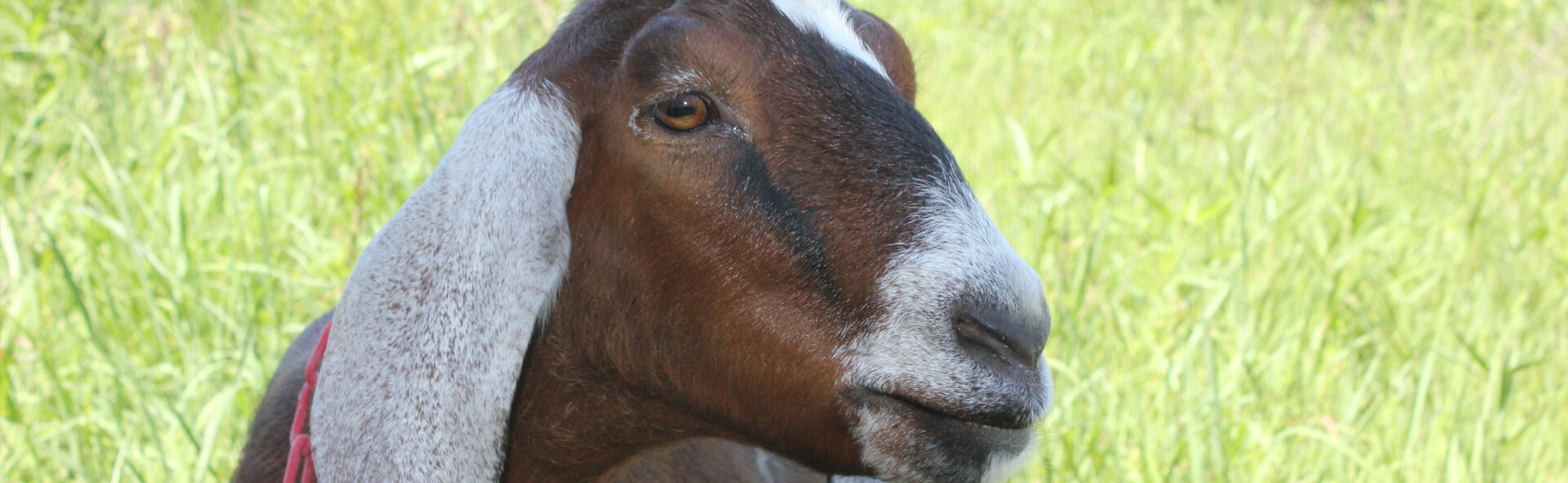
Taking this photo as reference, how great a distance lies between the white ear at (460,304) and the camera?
179 centimetres

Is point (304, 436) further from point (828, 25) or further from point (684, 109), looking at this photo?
point (828, 25)

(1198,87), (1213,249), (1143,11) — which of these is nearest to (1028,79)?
(1198,87)

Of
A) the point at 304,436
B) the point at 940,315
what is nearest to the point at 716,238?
the point at 940,315

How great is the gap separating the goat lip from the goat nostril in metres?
0.09

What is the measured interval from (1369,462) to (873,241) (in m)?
2.07

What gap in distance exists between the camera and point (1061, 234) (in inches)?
162

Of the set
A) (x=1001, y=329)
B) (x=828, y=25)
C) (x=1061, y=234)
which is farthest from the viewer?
(x=1061, y=234)

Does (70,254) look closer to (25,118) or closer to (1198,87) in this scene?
(25,118)

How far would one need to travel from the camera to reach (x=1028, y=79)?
276 inches

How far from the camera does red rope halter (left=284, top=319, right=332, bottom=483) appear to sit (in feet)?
6.57

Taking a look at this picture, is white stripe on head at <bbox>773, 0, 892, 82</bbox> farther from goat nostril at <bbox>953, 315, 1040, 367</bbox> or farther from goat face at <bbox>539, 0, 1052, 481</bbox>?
goat nostril at <bbox>953, 315, 1040, 367</bbox>

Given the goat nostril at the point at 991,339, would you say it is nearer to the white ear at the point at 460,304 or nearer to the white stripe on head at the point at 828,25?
the white stripe on head at the point at 828,25

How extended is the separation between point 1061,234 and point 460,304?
2798mm

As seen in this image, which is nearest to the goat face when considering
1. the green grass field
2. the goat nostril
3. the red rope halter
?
the goat nostril
